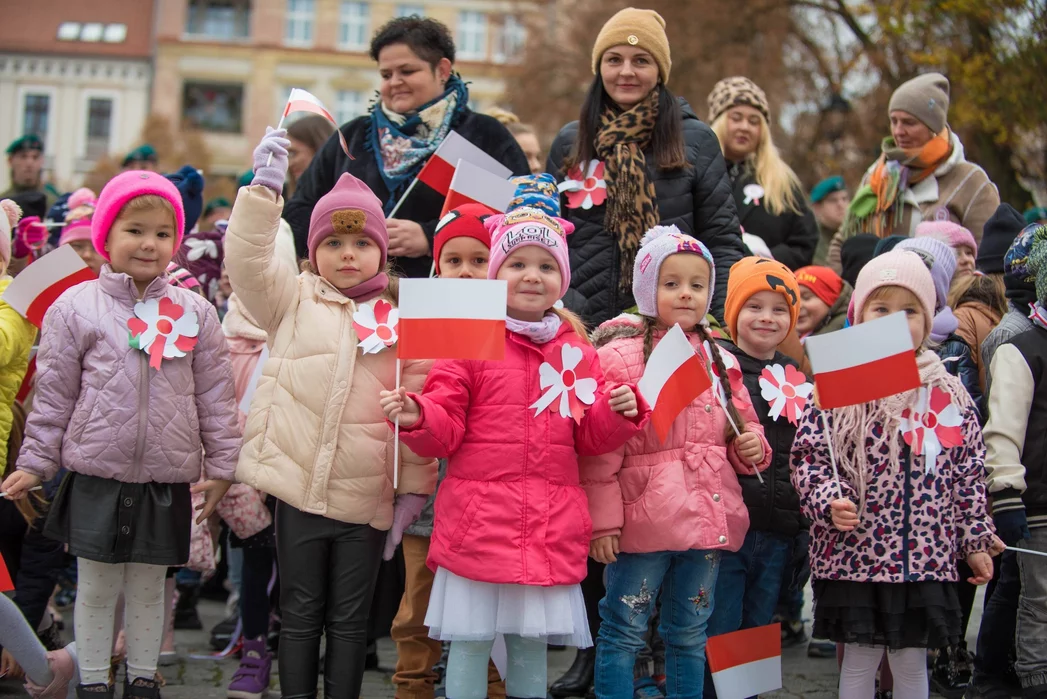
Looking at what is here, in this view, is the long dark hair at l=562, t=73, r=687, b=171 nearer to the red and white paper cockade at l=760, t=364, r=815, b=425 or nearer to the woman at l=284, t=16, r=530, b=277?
the woman at l=284, t=16, r=530, b=277

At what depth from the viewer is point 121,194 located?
166 inches

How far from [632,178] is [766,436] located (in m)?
1.24

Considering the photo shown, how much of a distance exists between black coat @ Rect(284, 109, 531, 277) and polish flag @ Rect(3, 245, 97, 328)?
1.01 m

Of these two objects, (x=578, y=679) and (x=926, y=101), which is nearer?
(x=578, y=679)

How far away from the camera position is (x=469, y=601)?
12.2ft

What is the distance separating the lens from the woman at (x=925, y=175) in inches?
239

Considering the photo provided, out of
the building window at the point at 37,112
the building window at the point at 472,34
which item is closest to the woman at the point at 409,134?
the building window at the point at 472,34

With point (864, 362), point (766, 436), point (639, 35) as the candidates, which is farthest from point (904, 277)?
point (639, 35)

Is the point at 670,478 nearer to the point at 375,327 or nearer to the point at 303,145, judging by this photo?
the point at 375,327

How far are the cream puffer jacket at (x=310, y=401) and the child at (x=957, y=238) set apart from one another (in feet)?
9.79

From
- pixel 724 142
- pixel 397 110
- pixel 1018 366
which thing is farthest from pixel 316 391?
pixel 724 142

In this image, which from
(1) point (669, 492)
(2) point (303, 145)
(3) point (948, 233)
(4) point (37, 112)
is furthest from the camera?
(4) point (37, 112)

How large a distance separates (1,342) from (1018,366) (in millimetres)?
3940

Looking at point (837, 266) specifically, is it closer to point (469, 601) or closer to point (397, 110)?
point (397, 110)
